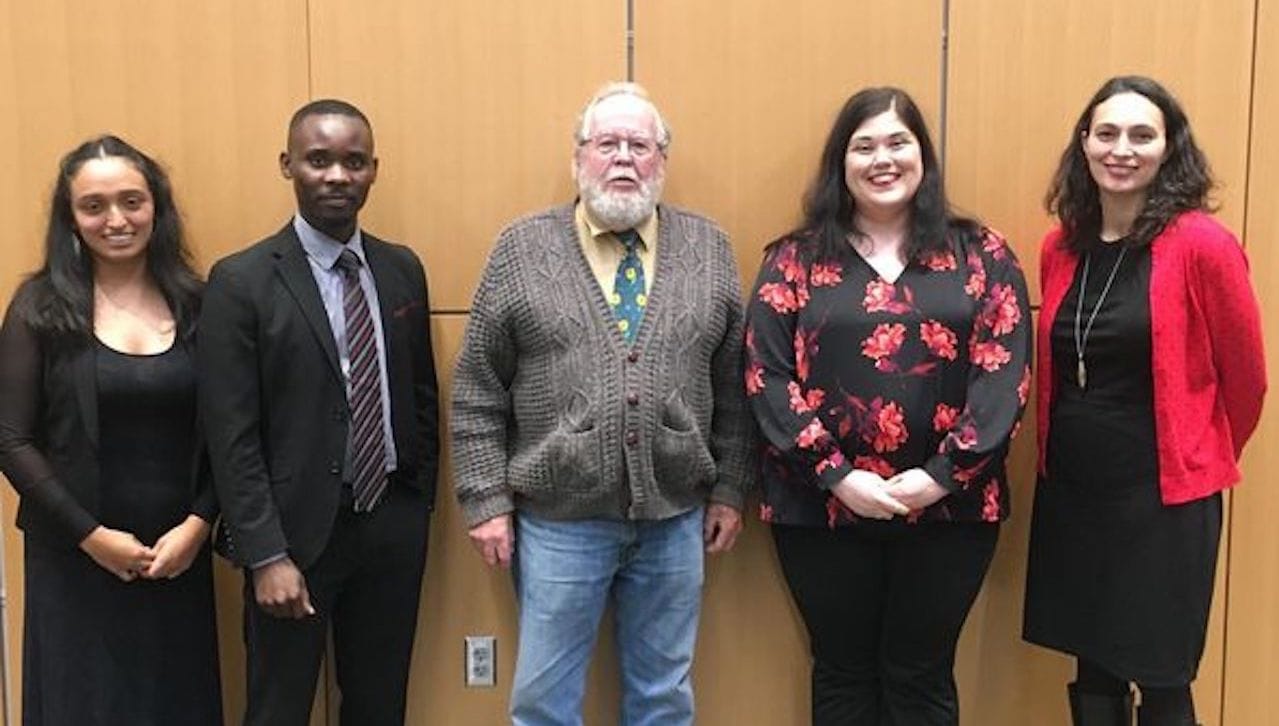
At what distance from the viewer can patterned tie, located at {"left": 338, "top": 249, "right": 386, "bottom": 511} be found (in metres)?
2.27

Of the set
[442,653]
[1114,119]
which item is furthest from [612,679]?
[1114,119]

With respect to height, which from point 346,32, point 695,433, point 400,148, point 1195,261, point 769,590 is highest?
point 346,32

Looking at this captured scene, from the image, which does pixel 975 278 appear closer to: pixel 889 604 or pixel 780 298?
pixel 780 298

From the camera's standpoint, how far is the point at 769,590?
2746mm

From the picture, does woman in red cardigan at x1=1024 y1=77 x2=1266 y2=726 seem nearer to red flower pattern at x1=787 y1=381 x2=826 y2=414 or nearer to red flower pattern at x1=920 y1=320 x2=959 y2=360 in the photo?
red flower pattern at x1=920 y1=320 x2=959 y2=360

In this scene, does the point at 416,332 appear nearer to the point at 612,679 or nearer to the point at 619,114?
the point at 619,114

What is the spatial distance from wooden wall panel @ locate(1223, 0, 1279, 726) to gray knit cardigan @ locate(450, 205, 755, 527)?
1.38 metres

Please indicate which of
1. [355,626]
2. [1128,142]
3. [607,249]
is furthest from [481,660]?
[1128,142]

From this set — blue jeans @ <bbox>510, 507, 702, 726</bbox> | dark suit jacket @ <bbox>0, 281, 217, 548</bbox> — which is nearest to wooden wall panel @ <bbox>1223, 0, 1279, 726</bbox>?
blue jeans @ <bbox>510, 507, 702, 726</bbox>

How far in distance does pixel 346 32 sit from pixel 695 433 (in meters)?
1.28

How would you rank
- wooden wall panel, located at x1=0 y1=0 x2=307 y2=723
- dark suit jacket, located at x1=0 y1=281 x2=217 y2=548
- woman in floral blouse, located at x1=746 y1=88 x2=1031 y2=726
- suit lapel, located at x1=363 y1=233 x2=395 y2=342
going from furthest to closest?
wooden wall panel, located at x1=0 y1=0 x2=307 y2=723
suit lapel, located at x1=363 y1=233 x2=395 y2=342
woman in floral blouse, located at x1=746 y1=88 x2=1031 y2=726
dark suit jacket, located at x1=0 y1=281 x2=217 y2=548

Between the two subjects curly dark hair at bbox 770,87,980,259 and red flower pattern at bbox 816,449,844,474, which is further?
curly dark hair at bbox 770,87,980,259

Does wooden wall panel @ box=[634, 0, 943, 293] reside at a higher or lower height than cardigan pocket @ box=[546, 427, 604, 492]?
higher

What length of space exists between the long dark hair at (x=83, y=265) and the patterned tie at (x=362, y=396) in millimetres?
332
